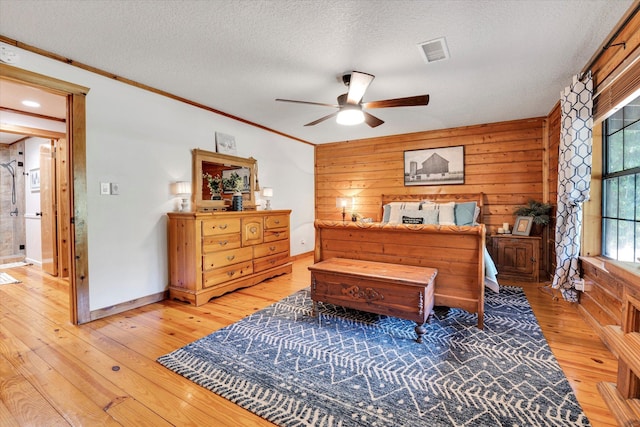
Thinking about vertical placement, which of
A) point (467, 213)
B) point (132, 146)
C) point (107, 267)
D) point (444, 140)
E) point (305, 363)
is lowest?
point (305, 363)

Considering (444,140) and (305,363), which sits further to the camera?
(444,140)

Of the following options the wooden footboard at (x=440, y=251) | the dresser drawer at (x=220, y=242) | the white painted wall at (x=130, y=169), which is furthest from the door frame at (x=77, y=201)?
the wooden footboard at (x=440, y=251)

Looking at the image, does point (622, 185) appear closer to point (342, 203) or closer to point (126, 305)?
point (342, 203)

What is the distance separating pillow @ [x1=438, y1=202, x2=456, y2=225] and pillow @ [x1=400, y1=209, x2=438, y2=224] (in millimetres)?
72

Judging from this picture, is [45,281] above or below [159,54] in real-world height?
below

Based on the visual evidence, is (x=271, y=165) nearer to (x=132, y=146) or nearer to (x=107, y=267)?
(x=132, y=146)

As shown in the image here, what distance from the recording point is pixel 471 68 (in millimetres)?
2734

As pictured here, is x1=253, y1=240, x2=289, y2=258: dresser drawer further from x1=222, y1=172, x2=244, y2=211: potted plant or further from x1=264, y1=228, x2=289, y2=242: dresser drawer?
x1=222, y1=172, x2=244, y2=211: potted plant

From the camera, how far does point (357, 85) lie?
8.81 ft

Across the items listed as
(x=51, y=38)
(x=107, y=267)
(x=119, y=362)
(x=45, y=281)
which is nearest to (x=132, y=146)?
(x=51, y=38)

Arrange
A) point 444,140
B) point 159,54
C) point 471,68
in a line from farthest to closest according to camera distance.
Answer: point 444,140, point 471,68, point 159,54

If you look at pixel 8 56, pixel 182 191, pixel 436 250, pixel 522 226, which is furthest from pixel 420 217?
pixel 8 56

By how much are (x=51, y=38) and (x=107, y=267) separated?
1988 millimetres

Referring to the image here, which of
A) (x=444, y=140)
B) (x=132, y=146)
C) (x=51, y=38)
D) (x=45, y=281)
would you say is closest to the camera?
(x=51, y=38)
